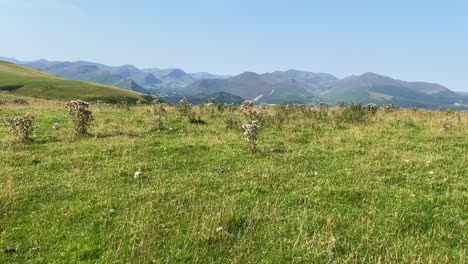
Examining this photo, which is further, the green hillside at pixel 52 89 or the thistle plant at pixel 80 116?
the green hillside at pixel 52 89

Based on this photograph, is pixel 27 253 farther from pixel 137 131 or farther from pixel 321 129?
pixel 321 129

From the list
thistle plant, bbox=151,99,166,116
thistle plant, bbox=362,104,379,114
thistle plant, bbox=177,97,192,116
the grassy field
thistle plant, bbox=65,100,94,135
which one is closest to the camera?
the grassy field

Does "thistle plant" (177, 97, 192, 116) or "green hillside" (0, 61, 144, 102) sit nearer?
"thistle plant" (177, 97, 192, 116)

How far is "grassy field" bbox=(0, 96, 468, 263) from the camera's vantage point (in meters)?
9.08

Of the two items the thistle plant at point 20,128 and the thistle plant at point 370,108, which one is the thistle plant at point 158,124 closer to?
the thistle plant at point 20,128

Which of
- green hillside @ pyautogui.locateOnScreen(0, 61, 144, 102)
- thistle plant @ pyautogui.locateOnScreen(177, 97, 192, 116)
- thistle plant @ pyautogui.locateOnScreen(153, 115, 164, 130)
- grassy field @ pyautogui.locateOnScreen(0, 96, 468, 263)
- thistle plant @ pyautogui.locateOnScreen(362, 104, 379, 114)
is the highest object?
thistle plant @ pyautogui.locateOnScreen(362, 104, 379, 114)

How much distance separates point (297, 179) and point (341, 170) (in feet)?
7.23

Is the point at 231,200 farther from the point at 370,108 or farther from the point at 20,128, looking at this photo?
the point at 370,108

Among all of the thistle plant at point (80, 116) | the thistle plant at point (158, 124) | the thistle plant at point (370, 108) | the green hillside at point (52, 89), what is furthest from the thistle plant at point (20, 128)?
the green hillside at point (52, 89)

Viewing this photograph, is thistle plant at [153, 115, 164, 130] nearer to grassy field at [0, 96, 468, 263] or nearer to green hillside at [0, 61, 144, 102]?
grassy field at [0, 96, 468, 263]

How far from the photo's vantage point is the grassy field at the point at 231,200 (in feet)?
29.8

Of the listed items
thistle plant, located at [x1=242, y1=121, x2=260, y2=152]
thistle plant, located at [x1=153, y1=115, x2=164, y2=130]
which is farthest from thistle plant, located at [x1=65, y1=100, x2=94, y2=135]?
thistle plant, located at [x1=242, y1=121, x2=260, y2=152]

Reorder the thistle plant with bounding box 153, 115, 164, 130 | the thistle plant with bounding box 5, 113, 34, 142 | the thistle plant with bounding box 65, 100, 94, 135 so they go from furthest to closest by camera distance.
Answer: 1. the thistle plant with bounding box 153, 115, 164, 130
2. the thistle plant with bounding box 65, 100, 94, 135
3. the thistle plant with bounding box 5, 113, 34, 142

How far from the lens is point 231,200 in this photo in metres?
11.4
